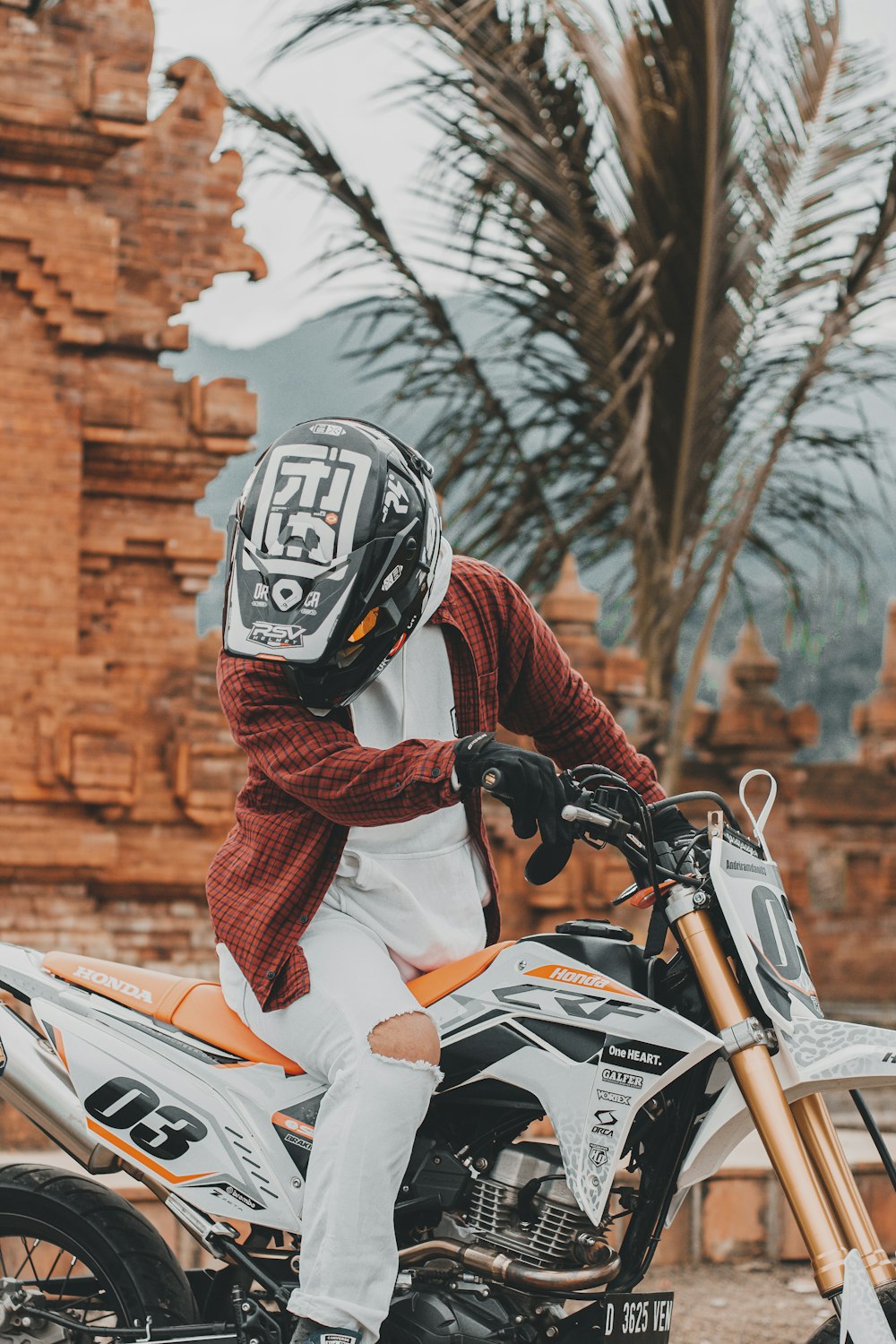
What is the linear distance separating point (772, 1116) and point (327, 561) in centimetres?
111

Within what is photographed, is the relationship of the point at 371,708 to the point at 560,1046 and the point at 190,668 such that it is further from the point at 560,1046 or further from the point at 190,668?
the point at 190,668

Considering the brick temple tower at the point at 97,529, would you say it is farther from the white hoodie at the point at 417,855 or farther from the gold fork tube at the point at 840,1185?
the gold fork tube at the point at 840,1185

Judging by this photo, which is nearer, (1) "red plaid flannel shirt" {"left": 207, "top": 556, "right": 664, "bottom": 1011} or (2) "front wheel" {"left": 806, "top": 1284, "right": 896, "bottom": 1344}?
(2) "front wheel" {"left": 806, "top": 1284, "right": 896, "bottom": 1344}

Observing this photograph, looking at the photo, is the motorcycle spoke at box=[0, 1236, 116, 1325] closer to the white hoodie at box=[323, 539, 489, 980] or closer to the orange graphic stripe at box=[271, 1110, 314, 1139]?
the orange graphic stripe at box=[271, 1110, 314, 1139]

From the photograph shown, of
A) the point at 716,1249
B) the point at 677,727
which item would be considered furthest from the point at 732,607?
the point at 716,1249

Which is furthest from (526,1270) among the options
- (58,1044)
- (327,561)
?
(327,561)

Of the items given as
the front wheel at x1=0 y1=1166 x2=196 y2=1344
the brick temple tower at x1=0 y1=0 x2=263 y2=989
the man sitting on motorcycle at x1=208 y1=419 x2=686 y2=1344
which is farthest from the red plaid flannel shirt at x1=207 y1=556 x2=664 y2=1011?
the brick temple tower at x1=0 y1=0 x2=263 y2=989

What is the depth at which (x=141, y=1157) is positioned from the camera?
280 cm

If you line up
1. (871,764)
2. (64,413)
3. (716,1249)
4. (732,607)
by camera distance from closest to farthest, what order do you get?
1. (716,1249)
2. (64,413)
3. (871,764)
4. (732,607)

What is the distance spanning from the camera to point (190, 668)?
28.7 feet

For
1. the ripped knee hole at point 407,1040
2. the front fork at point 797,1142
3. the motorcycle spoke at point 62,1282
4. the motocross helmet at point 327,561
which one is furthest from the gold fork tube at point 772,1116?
the motorcycle spoke at point 62,1282

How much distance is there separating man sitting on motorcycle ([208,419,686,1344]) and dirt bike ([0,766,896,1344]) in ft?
0.37

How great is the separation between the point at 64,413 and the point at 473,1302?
21.9 ft

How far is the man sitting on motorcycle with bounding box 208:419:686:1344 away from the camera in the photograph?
249cm
